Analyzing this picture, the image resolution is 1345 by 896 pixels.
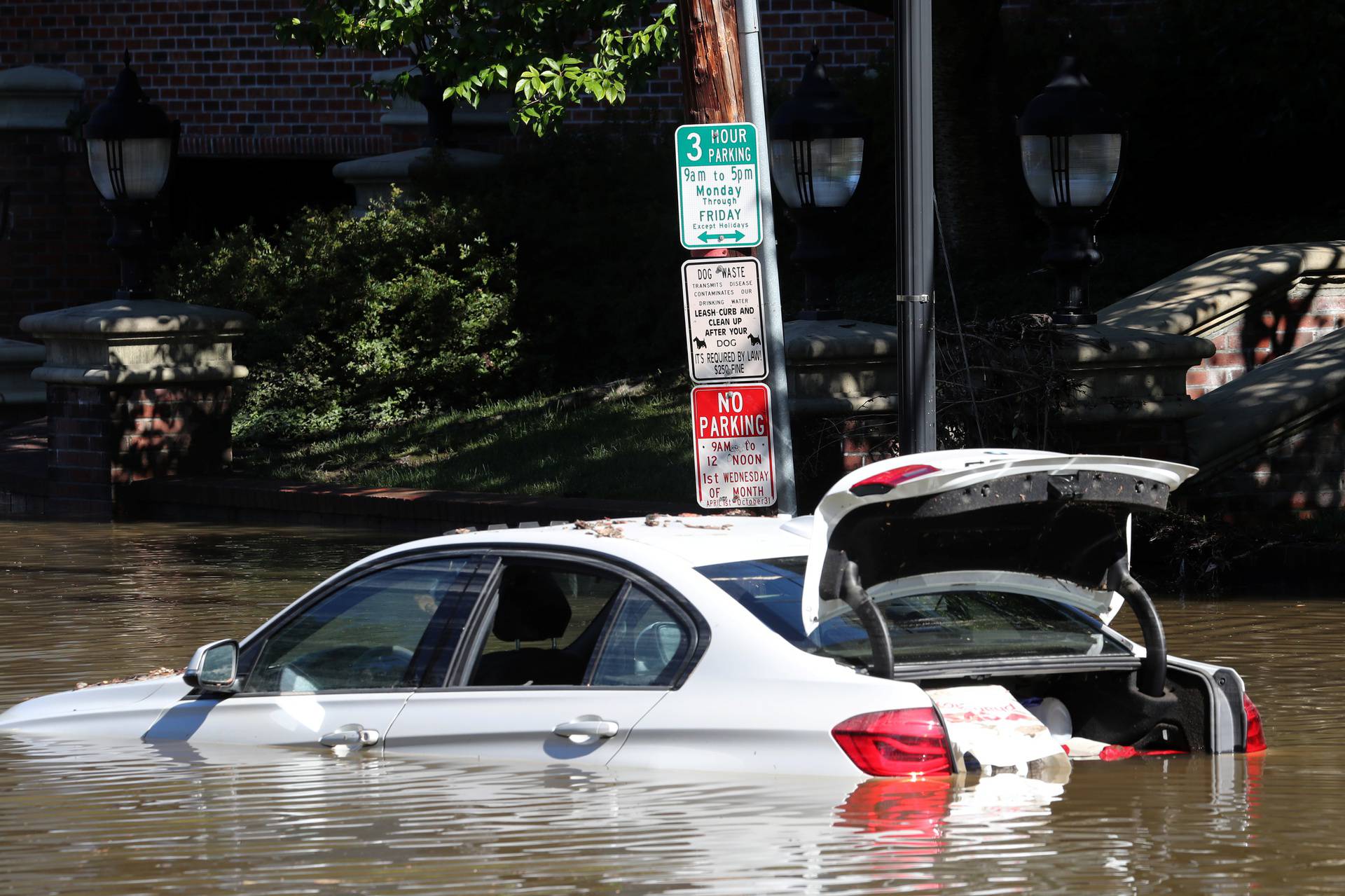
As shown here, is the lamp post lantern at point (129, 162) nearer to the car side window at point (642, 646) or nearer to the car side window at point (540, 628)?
the car side window at point (540, 628)

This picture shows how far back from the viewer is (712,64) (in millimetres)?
10078

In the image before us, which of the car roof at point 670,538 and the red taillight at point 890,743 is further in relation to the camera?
the car roof at point 670,538

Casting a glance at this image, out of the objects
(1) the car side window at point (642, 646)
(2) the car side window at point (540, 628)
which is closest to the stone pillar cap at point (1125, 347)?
(2) the car side window at point (540, 628)

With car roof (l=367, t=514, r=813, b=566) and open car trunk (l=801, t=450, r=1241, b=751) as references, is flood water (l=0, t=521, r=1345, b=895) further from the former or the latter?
car roof (l=367, t=514, r=813, b=566)

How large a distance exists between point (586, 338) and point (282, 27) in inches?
162

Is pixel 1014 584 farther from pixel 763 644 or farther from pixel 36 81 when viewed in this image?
pixel 36 81

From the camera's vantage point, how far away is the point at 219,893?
5285 millimetres

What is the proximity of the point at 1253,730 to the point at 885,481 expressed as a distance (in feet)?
5.74

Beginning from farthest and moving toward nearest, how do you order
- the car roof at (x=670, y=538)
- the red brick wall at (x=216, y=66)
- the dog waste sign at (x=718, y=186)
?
Answer: 1. the red brick wall at (x=216, y=66)
2. the dog waste sign at (x=718, y=186)
3. the car roof at (x=670, y=538)

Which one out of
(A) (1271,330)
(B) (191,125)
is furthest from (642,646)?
(B) (191,125)

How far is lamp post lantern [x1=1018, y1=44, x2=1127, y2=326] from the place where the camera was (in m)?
13.3

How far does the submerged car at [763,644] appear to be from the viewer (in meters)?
5.75

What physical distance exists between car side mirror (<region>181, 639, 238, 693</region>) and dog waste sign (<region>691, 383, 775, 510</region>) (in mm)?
2816

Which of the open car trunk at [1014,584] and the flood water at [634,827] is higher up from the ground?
the open car trunk at [1014,584]
